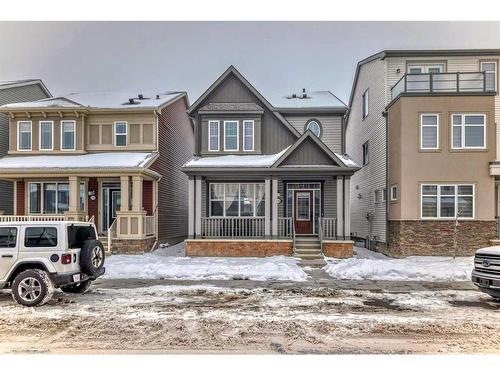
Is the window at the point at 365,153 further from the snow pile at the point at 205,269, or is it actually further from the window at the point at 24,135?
the window at the point at 24,135

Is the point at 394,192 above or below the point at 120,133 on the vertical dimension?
below

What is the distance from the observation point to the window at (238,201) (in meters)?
14.9

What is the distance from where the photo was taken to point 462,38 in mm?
8734

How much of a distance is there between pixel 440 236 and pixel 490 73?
652 cm

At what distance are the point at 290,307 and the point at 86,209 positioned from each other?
1138cm

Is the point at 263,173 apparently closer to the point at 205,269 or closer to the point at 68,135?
the point at 205,269

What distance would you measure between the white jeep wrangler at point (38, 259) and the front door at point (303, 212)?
9.42m

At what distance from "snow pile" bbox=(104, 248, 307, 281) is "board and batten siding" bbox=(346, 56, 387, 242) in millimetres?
5886

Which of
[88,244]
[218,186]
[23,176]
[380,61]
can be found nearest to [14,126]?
[23,176]

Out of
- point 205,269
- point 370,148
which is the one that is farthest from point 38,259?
point 370,148

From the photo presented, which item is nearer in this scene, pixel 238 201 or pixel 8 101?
pixel 238 201

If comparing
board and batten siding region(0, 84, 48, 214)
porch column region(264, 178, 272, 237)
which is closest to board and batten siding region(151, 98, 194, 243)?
porch column region(264, 178, 272, 237)

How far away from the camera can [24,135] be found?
15.2 meters

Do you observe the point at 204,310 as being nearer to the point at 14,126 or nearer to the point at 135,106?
the point at 135,106
